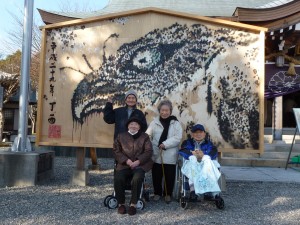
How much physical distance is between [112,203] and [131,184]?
377 millimetres

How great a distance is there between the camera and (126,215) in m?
4.28

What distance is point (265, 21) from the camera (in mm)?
10430

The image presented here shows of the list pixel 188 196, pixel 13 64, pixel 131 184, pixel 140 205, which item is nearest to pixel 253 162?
pixel 188 196

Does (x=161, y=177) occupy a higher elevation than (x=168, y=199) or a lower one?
higher

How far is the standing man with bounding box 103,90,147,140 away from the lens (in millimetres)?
5301

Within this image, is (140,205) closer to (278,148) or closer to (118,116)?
(118,116)

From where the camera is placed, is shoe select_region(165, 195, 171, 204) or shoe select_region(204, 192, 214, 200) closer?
shoe select_region(204, 192, 214, 200)

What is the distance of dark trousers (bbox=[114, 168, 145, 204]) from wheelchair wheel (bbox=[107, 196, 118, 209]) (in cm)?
16

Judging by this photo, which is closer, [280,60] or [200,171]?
[200,171]

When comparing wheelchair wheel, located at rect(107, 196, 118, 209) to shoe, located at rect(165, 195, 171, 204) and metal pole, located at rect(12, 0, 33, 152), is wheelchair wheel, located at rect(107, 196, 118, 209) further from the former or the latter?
metal pole, located at rect(12, 0, 33, 152)

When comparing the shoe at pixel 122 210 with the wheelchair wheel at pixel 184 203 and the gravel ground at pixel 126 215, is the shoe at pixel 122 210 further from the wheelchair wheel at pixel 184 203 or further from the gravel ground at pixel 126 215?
the wheelchair wheel at pixel 184 203

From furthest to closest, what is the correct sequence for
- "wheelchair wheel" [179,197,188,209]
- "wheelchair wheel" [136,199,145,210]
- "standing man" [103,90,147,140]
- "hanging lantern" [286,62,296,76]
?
1. "hanging lantern" [286,62,296,76]
2. "standing man" [103,90,147,140]
3. "wheelchair wheel" [179,197,188,209]
4. "wheelchair wheel" [136,199,145,210]

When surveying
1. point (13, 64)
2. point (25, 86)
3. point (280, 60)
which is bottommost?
point (25, 86)

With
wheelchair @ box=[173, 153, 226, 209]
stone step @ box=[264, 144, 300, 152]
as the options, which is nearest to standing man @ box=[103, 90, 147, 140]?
wheelchair @ box=[173, 153, 226, 209]
